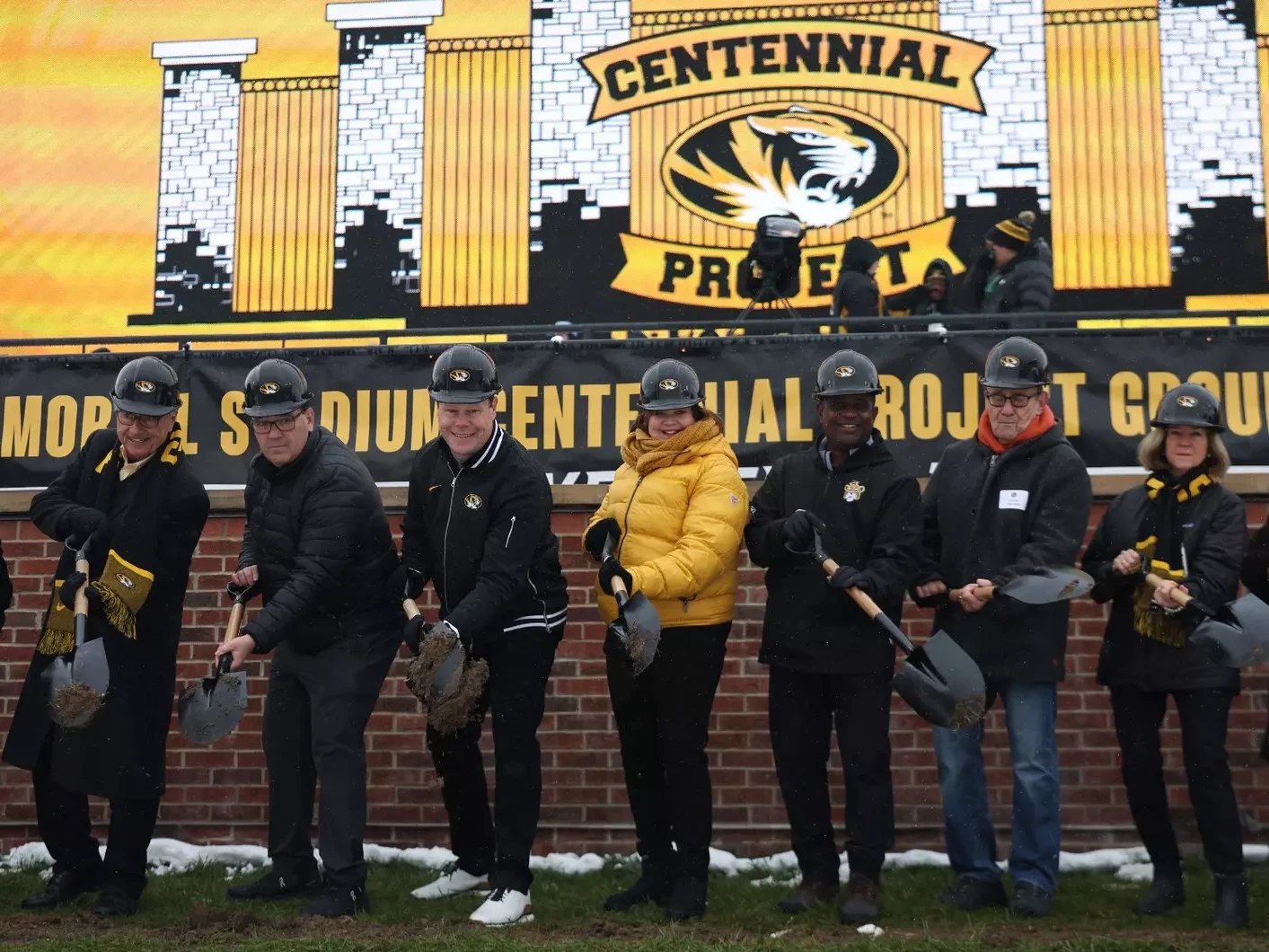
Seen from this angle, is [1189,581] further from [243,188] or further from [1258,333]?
[243,188]

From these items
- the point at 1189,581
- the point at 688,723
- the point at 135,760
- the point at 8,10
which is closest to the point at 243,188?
the point at 8,10

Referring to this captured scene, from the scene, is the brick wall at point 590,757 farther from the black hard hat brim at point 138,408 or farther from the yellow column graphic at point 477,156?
the yellow column graphic at point 477,156

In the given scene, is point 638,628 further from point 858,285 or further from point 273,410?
point 858,285

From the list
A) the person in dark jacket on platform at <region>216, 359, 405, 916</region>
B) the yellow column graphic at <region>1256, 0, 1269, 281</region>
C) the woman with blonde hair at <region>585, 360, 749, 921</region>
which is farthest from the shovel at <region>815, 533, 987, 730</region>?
the yellow column graphic at <region>1256, 0, 1269, 281</region>

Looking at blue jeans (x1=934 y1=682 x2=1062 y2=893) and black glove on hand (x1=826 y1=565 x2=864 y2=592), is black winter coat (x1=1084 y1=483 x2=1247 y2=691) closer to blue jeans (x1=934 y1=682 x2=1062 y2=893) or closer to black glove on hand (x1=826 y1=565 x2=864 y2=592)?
blue jeans (x1=934 y1=682 x2=1062 y2=893)

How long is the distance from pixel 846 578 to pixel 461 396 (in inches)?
59.9

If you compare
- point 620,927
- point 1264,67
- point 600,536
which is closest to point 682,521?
point 600,536

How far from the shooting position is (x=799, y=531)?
491cm

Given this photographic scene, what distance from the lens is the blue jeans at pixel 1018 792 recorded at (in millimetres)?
4953

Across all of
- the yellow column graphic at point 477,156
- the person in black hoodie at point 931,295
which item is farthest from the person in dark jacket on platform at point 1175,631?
the yellow column graphic at point 477,156

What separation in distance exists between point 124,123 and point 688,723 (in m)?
7.47

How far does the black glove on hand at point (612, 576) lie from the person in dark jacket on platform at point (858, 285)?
12.5 feet

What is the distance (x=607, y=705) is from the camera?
6.78 meters

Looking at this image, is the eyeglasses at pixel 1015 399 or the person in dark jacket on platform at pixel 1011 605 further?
the eyeglasses at pixel 1015 399
